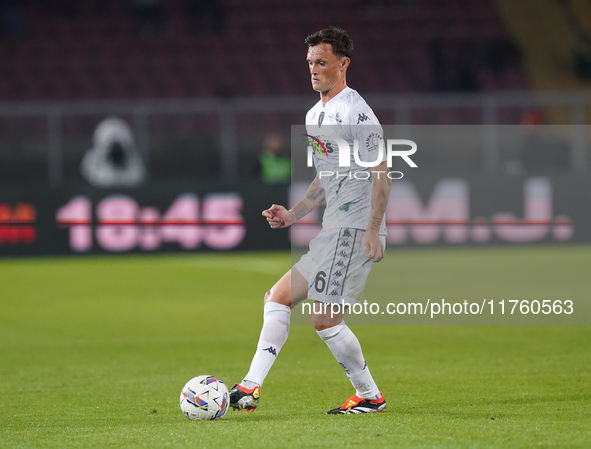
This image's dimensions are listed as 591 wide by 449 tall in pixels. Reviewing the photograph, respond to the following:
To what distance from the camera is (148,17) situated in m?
25.9

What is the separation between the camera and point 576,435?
183 inches

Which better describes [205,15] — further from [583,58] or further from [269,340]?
[269,340]

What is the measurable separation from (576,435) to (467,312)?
21.4ft

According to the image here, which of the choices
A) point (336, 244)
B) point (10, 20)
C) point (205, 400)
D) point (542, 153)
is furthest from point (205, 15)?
point (205, 400)

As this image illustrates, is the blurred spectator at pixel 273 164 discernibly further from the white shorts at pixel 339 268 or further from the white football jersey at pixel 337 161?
the white shorts at pixel 339 268

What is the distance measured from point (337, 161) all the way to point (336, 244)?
474mm

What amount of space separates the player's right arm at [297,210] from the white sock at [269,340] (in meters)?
0.52

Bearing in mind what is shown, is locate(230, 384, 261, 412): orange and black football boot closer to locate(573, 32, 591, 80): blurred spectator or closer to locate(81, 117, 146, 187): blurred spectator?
locate(81, 117, 146, 187): blurred spectator

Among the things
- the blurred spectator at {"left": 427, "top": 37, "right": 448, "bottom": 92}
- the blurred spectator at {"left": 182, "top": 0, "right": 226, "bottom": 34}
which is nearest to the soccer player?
the blurred spectator at {"left": 427, "top": 37, "right": 448, "bottom": 92}

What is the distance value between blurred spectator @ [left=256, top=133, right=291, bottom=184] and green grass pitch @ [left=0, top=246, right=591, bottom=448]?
12.2ft

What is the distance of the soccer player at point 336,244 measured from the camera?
5277 mm

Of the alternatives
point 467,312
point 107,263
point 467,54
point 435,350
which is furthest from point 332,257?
point 467,54

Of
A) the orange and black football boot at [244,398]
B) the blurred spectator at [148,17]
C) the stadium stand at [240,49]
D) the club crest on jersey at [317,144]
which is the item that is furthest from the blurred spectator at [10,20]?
the orange and black football boot at [244,398]

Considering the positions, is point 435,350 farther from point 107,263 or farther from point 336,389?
point 107,263
